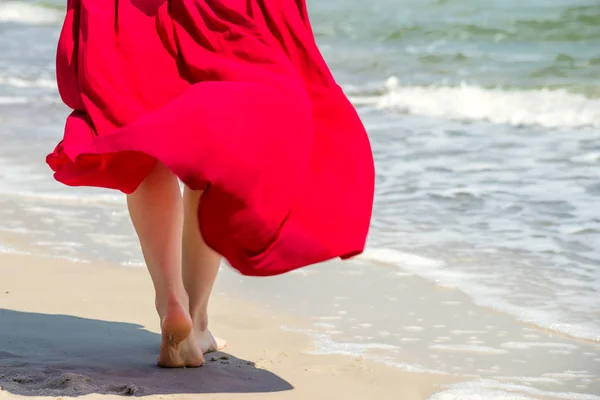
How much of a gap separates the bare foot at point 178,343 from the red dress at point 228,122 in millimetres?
232

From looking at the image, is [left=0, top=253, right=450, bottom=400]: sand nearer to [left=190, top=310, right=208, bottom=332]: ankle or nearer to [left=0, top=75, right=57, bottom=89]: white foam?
[left=190, top=310, right=208, bottom=332]: ankle

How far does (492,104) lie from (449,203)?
3.74m

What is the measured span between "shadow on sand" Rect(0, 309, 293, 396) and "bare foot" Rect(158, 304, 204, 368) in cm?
3

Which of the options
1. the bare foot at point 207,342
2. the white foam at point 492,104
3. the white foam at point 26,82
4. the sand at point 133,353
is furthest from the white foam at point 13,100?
the bare foot at point 207,342

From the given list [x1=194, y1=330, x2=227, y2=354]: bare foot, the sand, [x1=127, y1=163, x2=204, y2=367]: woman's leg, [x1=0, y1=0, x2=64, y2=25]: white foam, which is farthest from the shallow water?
[x1=0, y1=0, x2=64, y2=25]: white foam

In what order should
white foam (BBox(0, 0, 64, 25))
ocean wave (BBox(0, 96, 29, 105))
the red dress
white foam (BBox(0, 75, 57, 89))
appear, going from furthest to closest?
white foam (BBox(0, 0, 64, 25)) → white foam (BBox(0, 75, 57, 89)) → ocean wave (BBox(0, 96, 29, 105)) → the red dress

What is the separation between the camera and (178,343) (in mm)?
2990

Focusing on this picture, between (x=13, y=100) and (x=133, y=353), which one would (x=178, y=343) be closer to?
(x=133, y=353)

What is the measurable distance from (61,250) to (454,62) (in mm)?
7795

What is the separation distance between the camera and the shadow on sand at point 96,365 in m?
2.81

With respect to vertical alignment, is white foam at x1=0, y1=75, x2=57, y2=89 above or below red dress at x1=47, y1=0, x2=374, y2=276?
below

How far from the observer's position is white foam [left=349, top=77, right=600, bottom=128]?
8.19 meters

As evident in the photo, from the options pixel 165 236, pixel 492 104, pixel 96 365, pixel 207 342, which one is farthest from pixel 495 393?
pixel 492 104

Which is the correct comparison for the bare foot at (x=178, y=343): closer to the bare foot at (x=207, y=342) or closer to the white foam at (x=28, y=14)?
the bare foot at (x=207, y=342)
